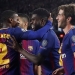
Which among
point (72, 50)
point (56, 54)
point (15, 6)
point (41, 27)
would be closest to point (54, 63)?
point (56, 54)

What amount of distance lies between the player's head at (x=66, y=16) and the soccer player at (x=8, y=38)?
201 mm

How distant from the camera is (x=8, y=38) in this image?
153 inches

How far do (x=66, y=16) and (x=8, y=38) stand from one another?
0.90 metres

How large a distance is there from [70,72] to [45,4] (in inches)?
498

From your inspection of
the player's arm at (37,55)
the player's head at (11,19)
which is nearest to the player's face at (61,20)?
the player's arm at (37,55)

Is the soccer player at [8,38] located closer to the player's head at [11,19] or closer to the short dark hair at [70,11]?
the player's head at [11,19]

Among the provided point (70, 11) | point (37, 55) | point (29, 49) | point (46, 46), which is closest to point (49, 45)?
point (46, 46)

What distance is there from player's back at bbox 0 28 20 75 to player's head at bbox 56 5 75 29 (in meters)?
0.77

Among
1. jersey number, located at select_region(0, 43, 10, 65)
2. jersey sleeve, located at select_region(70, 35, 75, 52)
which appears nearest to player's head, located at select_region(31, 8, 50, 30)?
jersey number, located at select_region(0, 43, 10, 65)

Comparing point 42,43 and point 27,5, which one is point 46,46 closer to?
point 42,43

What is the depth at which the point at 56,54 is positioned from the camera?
4.32 metres

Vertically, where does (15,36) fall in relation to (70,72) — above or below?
above

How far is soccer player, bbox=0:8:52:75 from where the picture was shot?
389 cm

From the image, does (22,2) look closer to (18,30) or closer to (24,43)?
(24,43)
